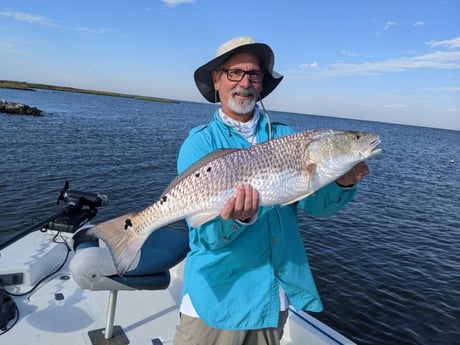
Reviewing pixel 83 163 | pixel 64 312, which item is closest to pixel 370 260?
pixel 64 312

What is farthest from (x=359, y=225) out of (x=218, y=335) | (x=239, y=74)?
(x=218, y=335)

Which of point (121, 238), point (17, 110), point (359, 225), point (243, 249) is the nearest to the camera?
point (243, 249)

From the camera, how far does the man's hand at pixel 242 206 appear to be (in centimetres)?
286

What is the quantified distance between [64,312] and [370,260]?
489 inches

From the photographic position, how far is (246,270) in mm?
3049

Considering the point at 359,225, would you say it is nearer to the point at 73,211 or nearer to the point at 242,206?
the point at 73,211

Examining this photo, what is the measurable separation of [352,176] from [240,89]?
134cm

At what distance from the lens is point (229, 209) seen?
2.85m

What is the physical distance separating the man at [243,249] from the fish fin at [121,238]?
52cm

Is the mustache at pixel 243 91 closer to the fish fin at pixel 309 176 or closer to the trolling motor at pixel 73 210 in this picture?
the fish fin at pixel 309 176

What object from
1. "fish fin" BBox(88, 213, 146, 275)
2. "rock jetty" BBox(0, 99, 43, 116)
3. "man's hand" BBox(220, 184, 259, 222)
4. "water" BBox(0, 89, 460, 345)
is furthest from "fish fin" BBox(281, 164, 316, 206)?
"rock jetty" BBox(0, 99, 43, 116)

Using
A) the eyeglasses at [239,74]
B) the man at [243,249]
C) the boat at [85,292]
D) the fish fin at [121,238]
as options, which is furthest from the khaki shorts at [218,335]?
the eyeglasses at [239,74]

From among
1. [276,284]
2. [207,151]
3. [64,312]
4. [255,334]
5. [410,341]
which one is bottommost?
[410,341]

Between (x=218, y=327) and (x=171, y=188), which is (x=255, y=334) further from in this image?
(x=171, y=188)
